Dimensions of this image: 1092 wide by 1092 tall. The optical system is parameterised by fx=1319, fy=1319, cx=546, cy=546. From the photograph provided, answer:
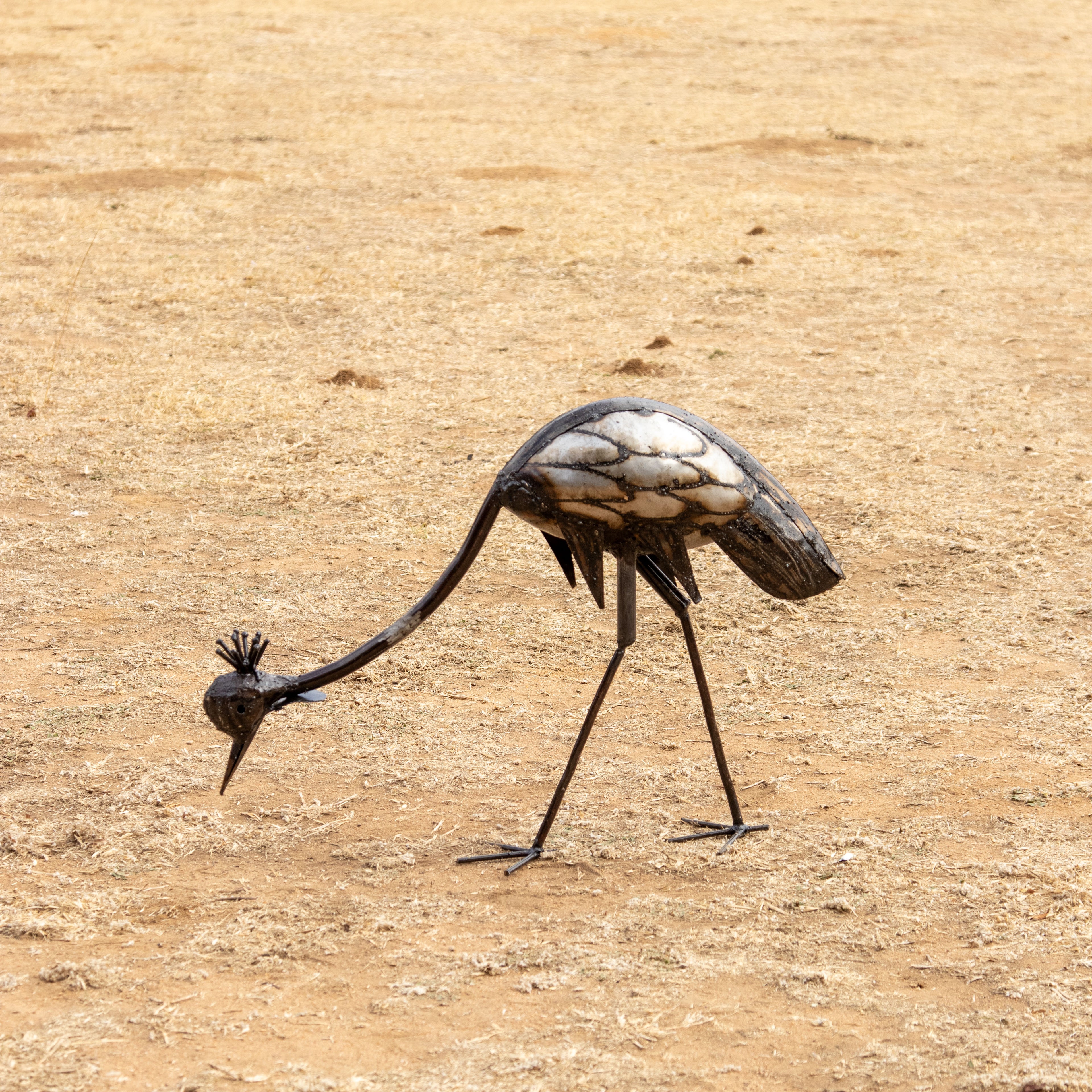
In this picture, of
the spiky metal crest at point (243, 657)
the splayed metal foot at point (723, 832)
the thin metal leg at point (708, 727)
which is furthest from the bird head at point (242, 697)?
the splayed metal foot at point (723, 832)

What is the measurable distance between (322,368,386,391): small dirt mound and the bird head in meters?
4.64

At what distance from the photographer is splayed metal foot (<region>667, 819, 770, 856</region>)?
4375 millimetres

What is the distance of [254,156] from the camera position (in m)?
12.9

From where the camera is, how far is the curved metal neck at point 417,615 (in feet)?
12.7

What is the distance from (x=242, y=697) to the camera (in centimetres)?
375

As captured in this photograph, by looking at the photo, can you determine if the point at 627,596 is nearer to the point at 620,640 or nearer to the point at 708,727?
the point at 620,640

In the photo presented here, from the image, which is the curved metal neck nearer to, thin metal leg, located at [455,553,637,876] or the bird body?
the bird body

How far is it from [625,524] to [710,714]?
29.8 inches

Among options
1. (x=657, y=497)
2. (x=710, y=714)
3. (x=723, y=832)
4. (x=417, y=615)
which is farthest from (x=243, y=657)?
(x=723, y=832)

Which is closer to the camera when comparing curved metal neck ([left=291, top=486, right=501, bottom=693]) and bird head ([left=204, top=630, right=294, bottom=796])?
bird head ([left=204, top=630, right=294, bottom=796])

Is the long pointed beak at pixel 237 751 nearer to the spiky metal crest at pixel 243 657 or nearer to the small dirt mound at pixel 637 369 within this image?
the spiky metal crest at pixel 243 657

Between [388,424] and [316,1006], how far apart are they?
4.59 metres

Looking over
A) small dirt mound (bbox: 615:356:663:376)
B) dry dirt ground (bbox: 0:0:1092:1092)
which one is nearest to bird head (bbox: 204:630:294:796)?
dry dirt ground (bbox: 0:0:1092:1092)

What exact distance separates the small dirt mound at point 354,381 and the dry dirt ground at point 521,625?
0.04 meters
